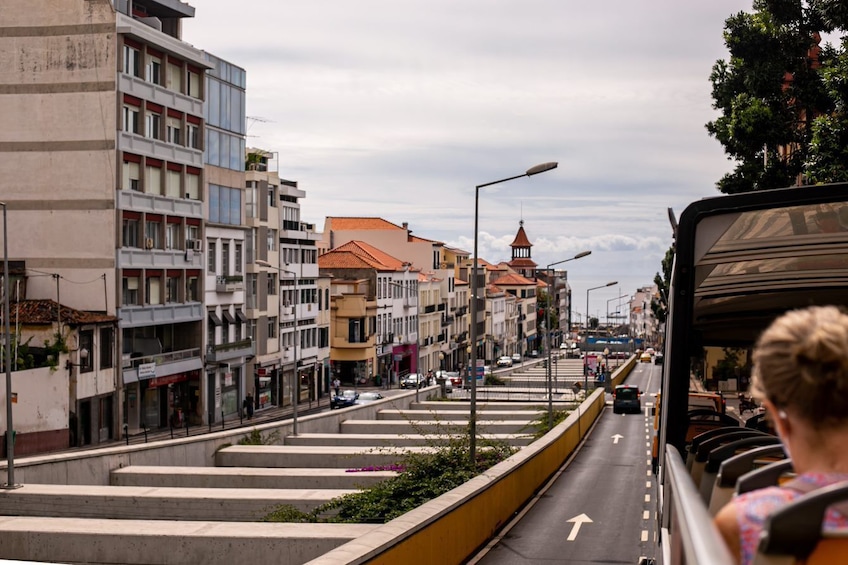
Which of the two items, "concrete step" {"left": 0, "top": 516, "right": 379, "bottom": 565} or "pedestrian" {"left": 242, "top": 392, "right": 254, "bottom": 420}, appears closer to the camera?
"concrete step" {"left": 0, "top": 516, "right": 379, "bottom": 565}

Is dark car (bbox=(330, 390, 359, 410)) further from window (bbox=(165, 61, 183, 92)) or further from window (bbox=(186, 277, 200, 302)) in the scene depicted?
window (bbox=(165, 61, 183, 92))

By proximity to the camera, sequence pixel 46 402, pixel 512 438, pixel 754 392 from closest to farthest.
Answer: pixel 754 392 → pixel 512 438 → pixel 46 402

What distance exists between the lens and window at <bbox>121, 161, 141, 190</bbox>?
54.0 meters

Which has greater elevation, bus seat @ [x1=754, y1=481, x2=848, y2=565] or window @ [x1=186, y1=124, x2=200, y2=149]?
window @ [x1=186, y1=124, x2=200, y2=149]

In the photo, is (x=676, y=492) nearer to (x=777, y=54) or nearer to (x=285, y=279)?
(x=777, y=54)

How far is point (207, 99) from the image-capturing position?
64.1 metres

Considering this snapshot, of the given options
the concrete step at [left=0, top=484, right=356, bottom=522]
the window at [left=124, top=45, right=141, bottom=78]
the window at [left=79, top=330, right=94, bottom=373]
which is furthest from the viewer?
the window at [left=124, top=45, right=141, bottom=78]

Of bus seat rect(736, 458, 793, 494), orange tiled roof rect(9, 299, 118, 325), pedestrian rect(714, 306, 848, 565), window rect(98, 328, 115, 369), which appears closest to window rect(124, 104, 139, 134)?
orange tiled roof rect(9, 299, 118, 325)

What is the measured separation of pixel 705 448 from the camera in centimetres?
631

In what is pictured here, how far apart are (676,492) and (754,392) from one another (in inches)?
35.5

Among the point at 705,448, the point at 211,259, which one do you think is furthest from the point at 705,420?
the point at 211,259

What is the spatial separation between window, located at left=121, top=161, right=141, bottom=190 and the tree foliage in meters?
31.7

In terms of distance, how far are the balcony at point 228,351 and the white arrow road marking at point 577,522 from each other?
39.3m

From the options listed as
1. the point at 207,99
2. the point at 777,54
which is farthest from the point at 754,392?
the point at 207,99
